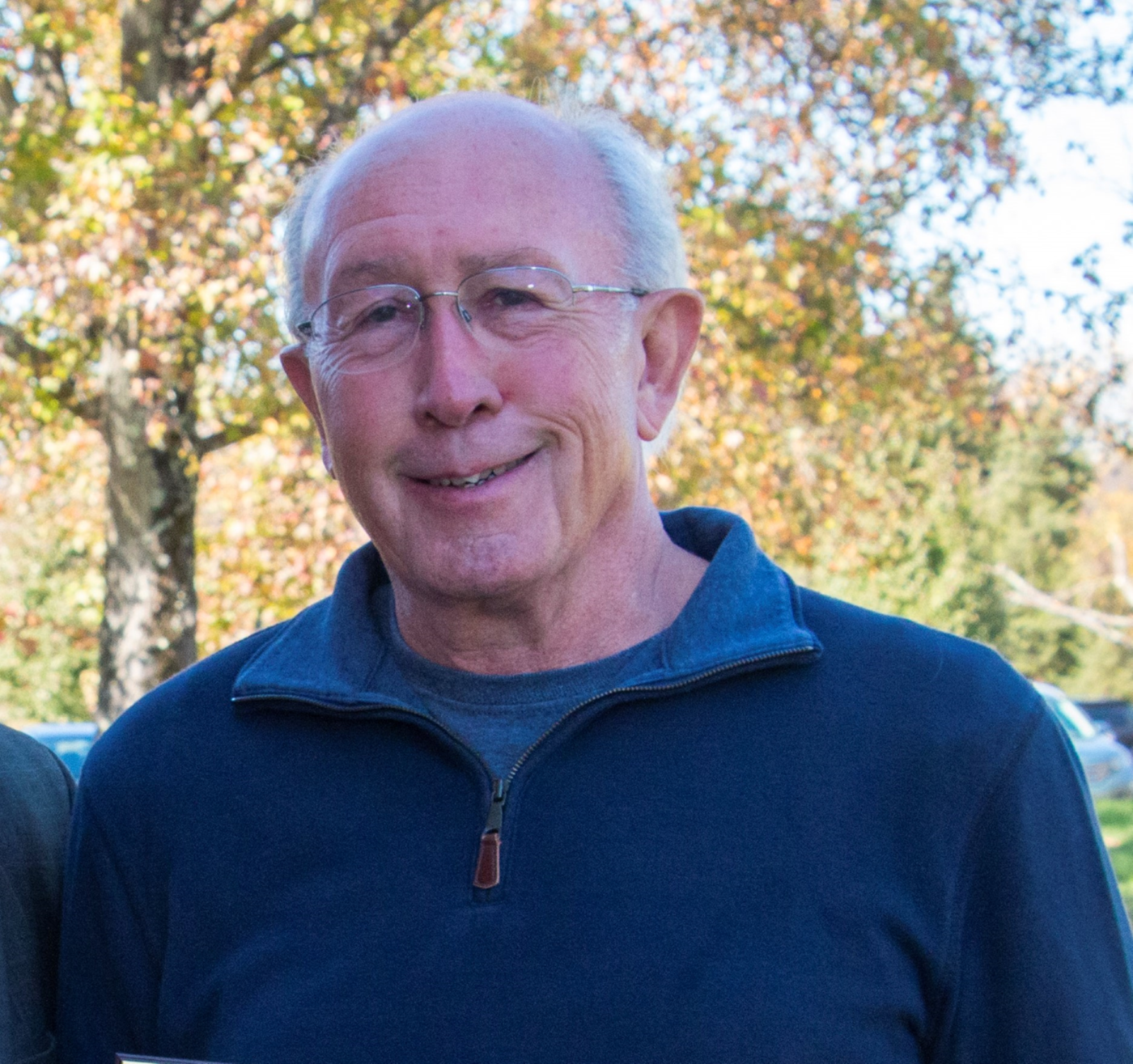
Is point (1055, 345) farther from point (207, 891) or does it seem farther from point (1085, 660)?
point (1085, 660)

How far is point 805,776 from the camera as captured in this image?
170 centimetres

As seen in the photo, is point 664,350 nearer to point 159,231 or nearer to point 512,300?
point 512,300

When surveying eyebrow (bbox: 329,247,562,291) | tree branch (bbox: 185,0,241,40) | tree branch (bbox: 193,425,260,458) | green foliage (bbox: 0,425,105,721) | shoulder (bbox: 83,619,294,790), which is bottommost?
shoulder (bbox: 83,619,294,790)

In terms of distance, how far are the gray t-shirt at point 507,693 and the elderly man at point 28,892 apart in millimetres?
536

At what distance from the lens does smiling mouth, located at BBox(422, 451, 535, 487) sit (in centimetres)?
184

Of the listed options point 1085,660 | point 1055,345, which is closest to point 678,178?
point 1055,345

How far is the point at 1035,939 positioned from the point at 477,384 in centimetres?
92

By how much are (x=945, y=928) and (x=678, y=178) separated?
7270 millimetres

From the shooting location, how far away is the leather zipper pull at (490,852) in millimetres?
1678

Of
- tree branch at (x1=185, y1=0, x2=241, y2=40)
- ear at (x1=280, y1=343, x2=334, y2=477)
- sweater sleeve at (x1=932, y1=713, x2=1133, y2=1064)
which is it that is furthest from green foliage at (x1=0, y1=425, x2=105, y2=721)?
sweater sleeve at (x1=932, y1=713, x2=1133, y2=1064)

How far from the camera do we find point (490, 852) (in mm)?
1689

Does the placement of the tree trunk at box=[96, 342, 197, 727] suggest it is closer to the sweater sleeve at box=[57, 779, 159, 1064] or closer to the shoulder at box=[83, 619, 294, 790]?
the shoulder at box=[83, 619, 294, 790]

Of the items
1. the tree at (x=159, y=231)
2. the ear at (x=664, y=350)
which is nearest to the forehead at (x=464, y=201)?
the ear at (x=664, y=350)

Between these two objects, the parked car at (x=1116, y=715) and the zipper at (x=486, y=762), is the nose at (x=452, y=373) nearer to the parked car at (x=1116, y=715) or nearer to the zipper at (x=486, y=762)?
the zipper at (x=486, y=762)
